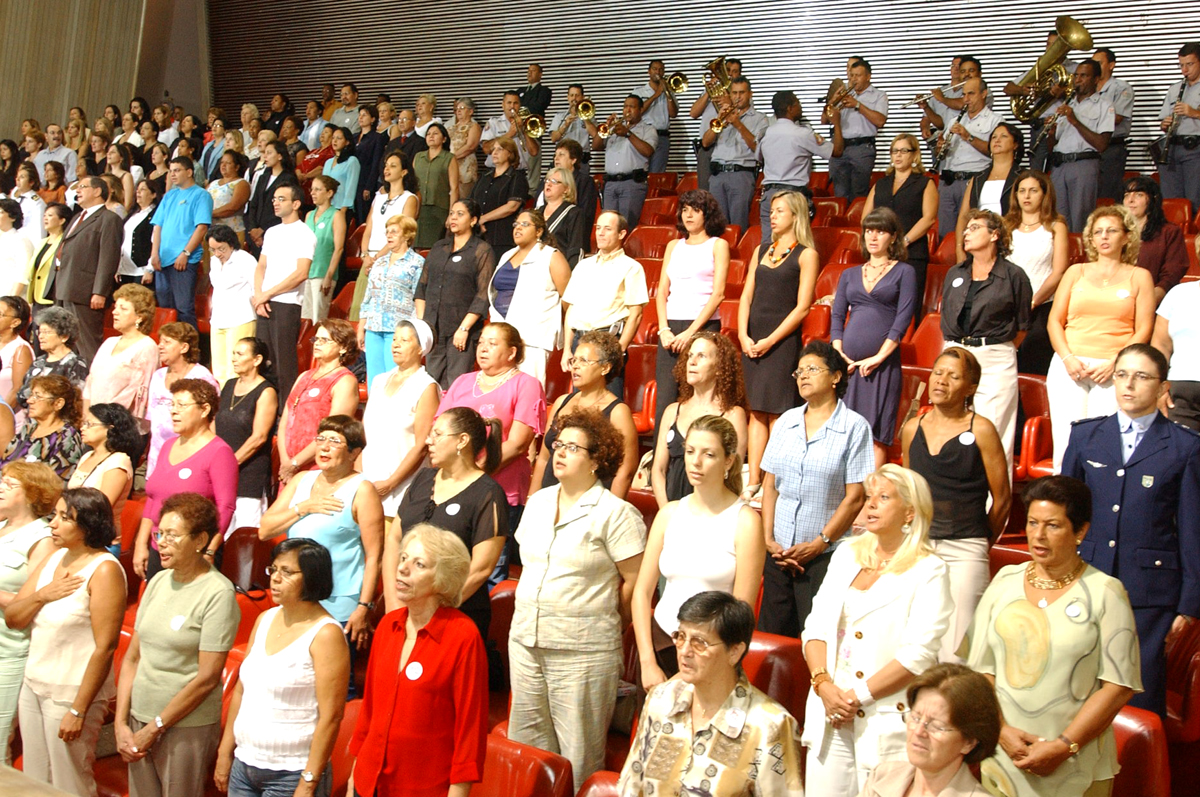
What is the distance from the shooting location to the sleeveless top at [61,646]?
3625mm

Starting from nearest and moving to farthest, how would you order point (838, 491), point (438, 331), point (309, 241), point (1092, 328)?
point (838, 491)
point (1092, 328)
point (438, 331)
point (309, 241)

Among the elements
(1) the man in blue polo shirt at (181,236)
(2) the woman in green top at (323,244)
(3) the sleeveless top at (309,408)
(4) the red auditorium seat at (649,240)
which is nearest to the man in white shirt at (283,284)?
(2) the woman in green top at (323,244)

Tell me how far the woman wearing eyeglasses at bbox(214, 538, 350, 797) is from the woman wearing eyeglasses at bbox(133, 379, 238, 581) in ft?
4.45

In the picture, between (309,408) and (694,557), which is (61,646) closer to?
(309,408)

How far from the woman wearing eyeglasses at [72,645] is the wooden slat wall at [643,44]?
22.8 ft

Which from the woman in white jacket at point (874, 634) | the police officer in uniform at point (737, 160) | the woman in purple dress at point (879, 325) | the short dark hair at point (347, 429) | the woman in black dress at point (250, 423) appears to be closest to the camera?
the woman in white jacket at point (874, 634)

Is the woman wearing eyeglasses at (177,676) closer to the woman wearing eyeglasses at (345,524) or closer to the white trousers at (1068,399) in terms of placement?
the woman wearing eyeglasses at (345,524)

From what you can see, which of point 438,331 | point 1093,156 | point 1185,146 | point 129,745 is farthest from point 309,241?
point 1185,146

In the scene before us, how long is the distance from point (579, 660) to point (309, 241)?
13.9 feet

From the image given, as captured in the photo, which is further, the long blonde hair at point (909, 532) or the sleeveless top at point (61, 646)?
the sleeveless top at point (61, 646)

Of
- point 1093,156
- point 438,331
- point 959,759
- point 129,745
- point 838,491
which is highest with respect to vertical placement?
point 1093,156

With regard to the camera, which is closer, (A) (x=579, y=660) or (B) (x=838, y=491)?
(A) (x=579, y=660)

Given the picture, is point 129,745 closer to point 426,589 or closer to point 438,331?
point 426,589

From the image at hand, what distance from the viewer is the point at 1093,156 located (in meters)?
6.89
